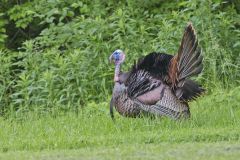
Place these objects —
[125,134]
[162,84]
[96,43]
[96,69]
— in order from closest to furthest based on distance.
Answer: [125,134] < [162,84] < [96,69] < [96,43]

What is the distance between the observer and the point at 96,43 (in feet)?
46.0

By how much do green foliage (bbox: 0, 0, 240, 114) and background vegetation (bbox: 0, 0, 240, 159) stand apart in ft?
0.06

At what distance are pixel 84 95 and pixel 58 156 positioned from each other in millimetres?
4933

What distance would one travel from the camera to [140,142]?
8.89m

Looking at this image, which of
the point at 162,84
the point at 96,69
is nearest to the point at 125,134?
the point at 162,84

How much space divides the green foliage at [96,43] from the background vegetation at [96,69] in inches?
0.7

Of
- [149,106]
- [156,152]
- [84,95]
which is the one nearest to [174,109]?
[149,106]

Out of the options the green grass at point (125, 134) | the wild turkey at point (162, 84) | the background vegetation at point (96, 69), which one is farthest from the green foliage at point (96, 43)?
the wild turkey at point (162, 84)

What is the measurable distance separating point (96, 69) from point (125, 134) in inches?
171

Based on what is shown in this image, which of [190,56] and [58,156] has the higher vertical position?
[190,56]

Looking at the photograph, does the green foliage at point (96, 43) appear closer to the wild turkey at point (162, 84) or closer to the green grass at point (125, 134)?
the green grass at point (125, 134)

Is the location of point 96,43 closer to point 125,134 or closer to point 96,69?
point 96,69

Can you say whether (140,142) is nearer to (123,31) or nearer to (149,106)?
(149,106)

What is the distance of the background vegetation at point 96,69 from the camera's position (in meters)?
9.38
